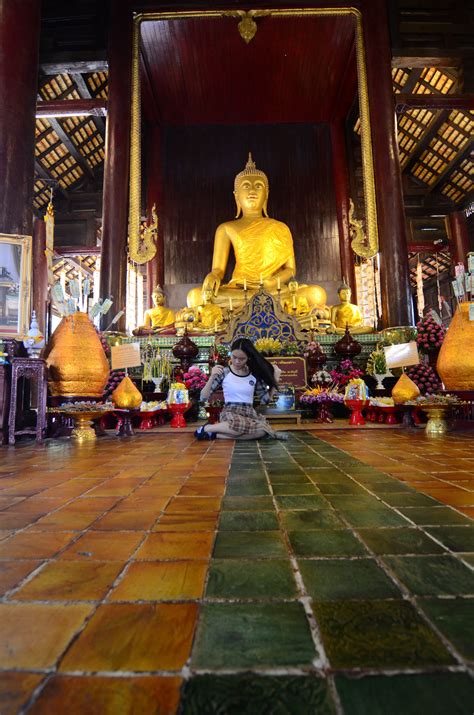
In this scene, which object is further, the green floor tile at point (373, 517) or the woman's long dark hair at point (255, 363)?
the woman's long dark hair at point (255, 363)

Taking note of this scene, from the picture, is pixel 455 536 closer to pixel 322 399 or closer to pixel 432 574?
pixel 432 574

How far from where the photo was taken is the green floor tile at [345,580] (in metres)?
0.78

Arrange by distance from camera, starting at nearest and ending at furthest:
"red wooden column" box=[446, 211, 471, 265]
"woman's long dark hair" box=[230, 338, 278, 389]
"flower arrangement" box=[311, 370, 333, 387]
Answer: "woman's long dark hair" box=[230, 338, 278, 389], "flower arrangement" box=[311, 370, 333, 387], "red wooden column" box=[446, 211, 471, 265]

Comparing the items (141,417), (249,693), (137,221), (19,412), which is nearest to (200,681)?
(249,693)

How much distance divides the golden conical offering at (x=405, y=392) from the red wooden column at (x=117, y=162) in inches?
150

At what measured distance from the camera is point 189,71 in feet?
27.0

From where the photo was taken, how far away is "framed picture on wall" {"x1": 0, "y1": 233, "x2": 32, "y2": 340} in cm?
391

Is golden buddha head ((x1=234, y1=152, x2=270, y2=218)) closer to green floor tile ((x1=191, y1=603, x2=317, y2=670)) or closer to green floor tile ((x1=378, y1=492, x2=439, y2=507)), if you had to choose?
green floor tile ((x1=378, y1=492, x2=439, y2=507))

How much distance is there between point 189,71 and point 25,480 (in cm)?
864

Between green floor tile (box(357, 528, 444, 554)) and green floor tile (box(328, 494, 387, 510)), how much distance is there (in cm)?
23

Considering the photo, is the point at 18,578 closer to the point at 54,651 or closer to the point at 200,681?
the point at 54,651

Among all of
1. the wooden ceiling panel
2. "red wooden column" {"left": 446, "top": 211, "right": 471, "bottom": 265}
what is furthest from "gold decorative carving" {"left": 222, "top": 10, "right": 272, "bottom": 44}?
"red wooden column" {"left": 446, "top": 211, "right": 471, "bottom": 265}

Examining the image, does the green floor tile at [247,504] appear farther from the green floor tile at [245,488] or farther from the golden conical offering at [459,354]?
the golden conical offering at [459,354]

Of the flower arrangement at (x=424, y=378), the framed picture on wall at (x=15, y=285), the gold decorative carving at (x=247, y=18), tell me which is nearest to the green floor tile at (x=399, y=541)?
the framed picture on wall at (x=15, y=285)
